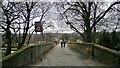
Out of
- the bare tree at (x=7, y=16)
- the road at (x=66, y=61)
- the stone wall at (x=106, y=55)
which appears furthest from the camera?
the bare tree at (x=7, y=16)

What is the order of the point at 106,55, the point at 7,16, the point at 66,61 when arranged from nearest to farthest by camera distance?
the point at 106,55, the point at 66,61, the point at 7,16

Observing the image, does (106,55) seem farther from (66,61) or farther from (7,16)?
(7,16)

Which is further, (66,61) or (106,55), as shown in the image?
(66,61)

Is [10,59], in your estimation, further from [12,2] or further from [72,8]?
[72,8]

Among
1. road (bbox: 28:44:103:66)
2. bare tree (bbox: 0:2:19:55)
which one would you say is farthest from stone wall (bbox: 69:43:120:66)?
bare tree (bbox: 0:2:19:55)

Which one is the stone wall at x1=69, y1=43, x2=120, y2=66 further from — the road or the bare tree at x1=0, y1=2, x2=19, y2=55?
the bare tree at x1=0, y1=2, x2=19, y2=55

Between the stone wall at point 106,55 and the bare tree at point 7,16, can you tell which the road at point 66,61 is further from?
the bare tree at point 7,16

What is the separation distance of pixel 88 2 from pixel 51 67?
1348 centimetres

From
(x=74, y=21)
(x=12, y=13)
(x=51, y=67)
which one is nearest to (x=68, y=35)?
(x=74, y=21)

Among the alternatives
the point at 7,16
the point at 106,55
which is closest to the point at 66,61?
the point at 106,55

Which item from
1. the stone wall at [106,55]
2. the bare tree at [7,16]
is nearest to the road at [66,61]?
the stone wall at [106,55]

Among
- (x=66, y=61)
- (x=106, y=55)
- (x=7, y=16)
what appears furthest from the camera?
(x=7, y=16)

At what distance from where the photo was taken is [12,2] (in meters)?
15.8

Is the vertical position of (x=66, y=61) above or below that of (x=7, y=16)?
below
